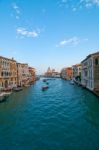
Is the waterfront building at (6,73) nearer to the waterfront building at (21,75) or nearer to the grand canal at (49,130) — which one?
the waterfront building at (21,75)

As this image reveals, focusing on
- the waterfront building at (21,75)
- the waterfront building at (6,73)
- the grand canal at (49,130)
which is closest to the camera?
the grand canal at (49,130)

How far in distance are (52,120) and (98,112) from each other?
7822mm

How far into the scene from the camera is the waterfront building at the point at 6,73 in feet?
184

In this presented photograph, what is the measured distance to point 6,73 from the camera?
60.1 metres

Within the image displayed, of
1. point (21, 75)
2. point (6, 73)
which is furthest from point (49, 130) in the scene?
point (21, 75)

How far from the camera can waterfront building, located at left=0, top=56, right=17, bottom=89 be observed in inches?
2211

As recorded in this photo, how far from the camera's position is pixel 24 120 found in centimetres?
2544

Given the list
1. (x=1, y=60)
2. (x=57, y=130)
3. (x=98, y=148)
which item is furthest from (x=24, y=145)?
(x=1, y=60)

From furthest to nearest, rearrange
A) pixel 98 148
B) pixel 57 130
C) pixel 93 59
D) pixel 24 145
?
pixel 93 59, pixel 57 130, pixel 24 145, pixel 98 148

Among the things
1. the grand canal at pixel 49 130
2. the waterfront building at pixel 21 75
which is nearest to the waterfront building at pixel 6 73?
the waterfront building at pixel 21 75

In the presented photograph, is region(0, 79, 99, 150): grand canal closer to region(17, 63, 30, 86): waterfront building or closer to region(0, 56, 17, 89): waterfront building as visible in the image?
region(0, 56, 17, 89): waterfront building

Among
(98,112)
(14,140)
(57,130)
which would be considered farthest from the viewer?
(98,112)

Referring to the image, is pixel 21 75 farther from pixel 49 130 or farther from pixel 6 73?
pixel 49 130

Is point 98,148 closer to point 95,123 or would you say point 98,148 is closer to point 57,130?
point 57,130
